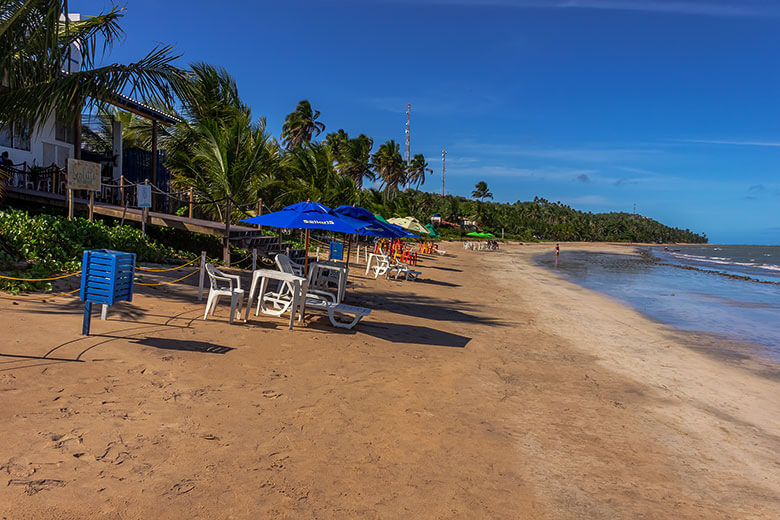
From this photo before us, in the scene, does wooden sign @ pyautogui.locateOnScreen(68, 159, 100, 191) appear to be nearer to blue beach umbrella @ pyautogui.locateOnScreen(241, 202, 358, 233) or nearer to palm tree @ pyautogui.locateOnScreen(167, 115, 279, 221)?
palm tree @ pyautogui.locateOnScreen(167, 115, 279, 221)

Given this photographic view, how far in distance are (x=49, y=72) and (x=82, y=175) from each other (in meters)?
3.65

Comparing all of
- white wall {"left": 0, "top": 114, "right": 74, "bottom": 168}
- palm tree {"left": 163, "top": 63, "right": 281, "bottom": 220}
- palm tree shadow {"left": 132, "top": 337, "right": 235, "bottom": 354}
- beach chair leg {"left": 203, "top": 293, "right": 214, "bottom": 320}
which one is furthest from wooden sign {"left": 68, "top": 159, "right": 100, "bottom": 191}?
palm tree shadow {"left": 132, "top": 337, "right": 235, "bottom": 354}

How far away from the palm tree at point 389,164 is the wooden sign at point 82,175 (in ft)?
172

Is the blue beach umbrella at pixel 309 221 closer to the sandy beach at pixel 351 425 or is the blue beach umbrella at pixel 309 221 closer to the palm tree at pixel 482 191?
the sandy beach at pixel 351 425

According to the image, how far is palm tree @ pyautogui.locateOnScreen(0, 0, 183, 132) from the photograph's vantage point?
6969mm

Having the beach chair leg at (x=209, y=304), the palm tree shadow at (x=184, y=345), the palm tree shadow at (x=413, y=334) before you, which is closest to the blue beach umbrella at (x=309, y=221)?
the beach chair leg at (x=209, y=304)

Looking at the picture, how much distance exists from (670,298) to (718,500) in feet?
52.0

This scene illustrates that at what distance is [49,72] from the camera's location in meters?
7.64

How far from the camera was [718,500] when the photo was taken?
12.1 feet

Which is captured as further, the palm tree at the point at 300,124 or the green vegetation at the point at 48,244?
the palm tree at the point at 300,124

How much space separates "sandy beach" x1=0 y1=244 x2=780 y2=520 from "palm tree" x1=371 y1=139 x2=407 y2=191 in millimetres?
56720

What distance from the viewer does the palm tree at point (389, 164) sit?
207 feet

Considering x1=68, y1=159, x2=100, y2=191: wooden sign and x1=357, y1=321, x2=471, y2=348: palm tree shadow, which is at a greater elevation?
x1=68, y1=159, x2=100, y2=191: wooden sign

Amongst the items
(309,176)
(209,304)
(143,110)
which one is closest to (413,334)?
(209,304)
